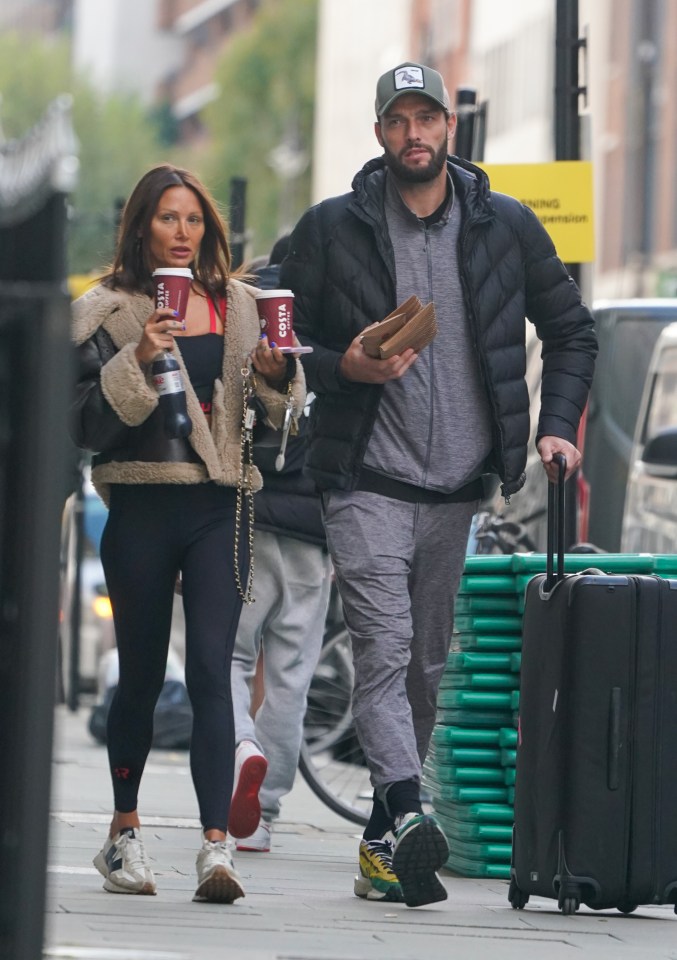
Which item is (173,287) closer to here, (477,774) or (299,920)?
(299,920)

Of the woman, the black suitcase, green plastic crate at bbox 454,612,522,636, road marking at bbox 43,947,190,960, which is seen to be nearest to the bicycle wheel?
green plastic crate at bbox 454,612,522,636

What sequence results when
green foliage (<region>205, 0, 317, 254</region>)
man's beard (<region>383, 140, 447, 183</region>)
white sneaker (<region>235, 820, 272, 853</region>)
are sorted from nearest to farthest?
man's beard (<region>383, 140, 447, 183</region>) → white sneaker (<region>235, 820, 272, 853</region>) → green foliage (<region>205, 0, 317, 254</region>)

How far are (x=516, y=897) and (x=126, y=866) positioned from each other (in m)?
1.05

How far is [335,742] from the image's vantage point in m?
9.77

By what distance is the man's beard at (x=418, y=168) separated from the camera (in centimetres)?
666

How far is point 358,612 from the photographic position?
662cm

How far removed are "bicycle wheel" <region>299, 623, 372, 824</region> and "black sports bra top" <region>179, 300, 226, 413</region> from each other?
2.81 meters

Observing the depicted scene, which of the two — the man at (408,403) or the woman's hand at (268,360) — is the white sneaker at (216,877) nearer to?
the man at (408,403)

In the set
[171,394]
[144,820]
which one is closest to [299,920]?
[171,394]

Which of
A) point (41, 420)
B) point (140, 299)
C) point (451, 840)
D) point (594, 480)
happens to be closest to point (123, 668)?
point (140, 299)

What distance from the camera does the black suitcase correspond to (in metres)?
6.21

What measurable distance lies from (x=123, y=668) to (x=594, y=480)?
6.21m

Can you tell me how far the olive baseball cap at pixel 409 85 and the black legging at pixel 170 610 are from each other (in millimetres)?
1191

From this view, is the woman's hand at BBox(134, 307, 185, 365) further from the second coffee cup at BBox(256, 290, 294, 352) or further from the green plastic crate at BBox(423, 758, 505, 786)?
the green plastic crate at BBox(423, 758, 505, 786)
